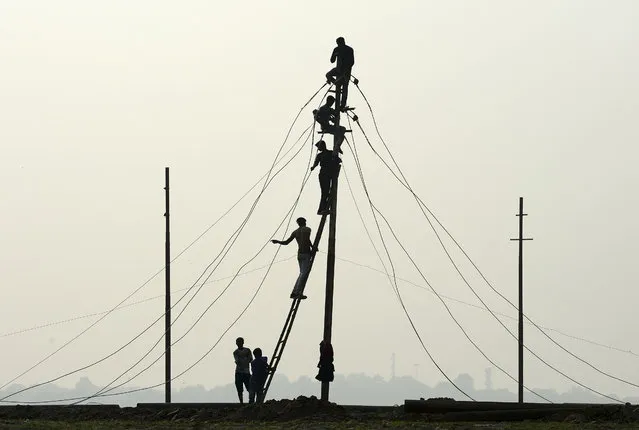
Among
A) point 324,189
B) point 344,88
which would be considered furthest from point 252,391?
point 344,88

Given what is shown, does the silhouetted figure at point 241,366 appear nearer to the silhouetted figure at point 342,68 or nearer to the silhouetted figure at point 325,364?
the silhouetted figure at point 325,364

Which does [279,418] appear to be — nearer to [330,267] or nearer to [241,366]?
[241,366]

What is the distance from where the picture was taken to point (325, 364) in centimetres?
3503

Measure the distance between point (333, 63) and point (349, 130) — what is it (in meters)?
1.72

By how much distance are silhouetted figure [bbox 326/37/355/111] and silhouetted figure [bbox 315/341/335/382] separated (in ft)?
18.8

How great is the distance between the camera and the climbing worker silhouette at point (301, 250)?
35.0 m

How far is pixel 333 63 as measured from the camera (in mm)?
37156

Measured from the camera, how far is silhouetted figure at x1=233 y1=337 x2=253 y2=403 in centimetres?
3506

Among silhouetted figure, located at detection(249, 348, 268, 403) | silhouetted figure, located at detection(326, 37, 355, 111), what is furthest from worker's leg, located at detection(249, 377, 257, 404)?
silhouetted figure, located at detection(326, 37, 355, 111)

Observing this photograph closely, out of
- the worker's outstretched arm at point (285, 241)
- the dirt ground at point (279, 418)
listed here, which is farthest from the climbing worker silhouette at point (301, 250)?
the dirt ground at point (279, 418)

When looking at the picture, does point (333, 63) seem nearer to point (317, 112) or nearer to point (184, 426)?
point (317, 112)

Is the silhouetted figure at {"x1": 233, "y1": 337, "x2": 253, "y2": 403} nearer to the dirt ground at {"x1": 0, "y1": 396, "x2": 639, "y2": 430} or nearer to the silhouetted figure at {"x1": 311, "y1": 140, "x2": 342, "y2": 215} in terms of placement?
the dirt ground at {"x1": 0, "y1": 396, "x2": 639, "y2": 430}

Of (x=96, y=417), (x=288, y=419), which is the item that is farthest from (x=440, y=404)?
(x=96, y=417)

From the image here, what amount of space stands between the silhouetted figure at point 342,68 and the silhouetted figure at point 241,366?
6.19 metres
